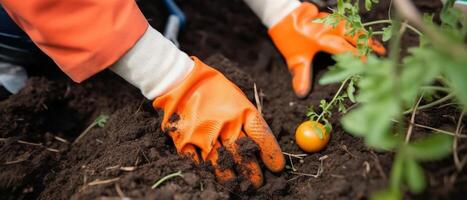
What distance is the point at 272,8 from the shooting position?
2215mm

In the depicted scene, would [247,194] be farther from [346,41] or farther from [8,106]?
[8,106]

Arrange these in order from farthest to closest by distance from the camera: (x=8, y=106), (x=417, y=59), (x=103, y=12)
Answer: (x=8, y=106) < (x=103, y=12) < (x=417, y=59)

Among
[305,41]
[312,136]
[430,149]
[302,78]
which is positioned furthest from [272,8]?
[430,149]

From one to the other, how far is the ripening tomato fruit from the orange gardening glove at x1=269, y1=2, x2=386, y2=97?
36cm

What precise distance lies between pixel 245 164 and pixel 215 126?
0.19 m

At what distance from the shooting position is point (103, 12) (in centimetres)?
158

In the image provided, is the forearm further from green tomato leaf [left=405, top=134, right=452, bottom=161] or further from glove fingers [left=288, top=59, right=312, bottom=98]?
green tomato leaf [left=405, top=134, right=452, bottom=161]

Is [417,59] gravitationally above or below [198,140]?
above

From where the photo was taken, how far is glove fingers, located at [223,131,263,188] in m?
1.65

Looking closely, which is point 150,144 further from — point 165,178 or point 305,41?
point 305,41

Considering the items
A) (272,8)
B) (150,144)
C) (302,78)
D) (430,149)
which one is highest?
(430,149)

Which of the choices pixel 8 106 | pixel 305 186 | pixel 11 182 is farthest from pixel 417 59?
pixel 8 106

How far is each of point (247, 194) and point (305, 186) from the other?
0.22m

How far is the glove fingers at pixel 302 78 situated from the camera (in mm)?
2080
